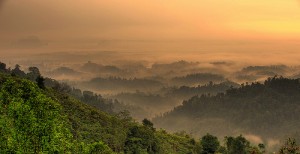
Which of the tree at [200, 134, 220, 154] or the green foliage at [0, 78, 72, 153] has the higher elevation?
the green foliage at [0, 78, 72, 153]

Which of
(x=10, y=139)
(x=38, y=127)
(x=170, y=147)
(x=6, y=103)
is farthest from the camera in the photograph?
(x=170, y=147)

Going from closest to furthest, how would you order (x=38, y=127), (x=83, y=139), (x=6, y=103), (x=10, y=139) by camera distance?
(x=10, y=139) < (x=38, y=127) < (x=6, y=103) < (x=83, y=139)

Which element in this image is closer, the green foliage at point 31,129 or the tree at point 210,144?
the green foliage at point 31,129

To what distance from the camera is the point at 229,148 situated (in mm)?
134250

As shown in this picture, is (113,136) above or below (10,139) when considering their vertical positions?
below

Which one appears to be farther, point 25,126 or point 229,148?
point 229,148

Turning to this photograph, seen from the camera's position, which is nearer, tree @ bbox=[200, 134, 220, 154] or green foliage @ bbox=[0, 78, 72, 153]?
green foliage @ bbox=[0, 78, 72, 153]

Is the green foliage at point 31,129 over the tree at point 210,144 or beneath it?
over

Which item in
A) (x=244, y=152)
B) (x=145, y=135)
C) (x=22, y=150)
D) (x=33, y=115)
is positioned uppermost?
(x=33, y=115)

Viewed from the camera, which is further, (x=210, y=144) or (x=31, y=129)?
(x=210, y=144)

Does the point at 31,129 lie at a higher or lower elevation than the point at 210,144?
higher

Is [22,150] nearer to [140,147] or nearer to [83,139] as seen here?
[83,139]

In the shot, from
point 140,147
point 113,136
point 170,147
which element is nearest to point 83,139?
point 113,136

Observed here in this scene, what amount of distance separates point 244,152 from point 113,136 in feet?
160
